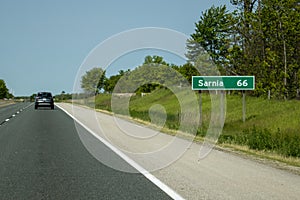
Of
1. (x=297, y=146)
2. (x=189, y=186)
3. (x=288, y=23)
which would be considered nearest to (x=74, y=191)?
(x=189, y=186)

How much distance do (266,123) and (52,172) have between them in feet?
55.8

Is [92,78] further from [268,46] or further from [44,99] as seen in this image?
[268,46]

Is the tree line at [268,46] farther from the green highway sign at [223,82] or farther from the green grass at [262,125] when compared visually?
the green highway sign at [223,82]

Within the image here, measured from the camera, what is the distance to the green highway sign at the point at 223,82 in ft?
70.5

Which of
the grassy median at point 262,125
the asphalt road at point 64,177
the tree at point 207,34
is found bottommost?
the asphalt road at point 64,177

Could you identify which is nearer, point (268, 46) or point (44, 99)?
point (268, 46)

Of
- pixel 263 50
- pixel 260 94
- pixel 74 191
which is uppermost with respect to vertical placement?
pixel 263 50

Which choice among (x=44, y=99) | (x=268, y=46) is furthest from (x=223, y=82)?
(x=44, y=99)

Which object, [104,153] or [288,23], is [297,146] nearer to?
[104,153]

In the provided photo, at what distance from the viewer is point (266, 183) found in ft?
25.9

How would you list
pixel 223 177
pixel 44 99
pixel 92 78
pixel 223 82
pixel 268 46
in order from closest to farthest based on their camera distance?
pixel 223 177 < pixel 223 82 < pixel 268 46 < pixel 92 78 < pixel 44 99

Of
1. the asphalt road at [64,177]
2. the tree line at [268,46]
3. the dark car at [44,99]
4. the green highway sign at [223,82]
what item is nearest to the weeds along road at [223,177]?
the asphalt road at [64,177]

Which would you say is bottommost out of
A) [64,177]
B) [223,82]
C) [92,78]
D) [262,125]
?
[64,177]

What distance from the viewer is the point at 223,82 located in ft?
70.8
